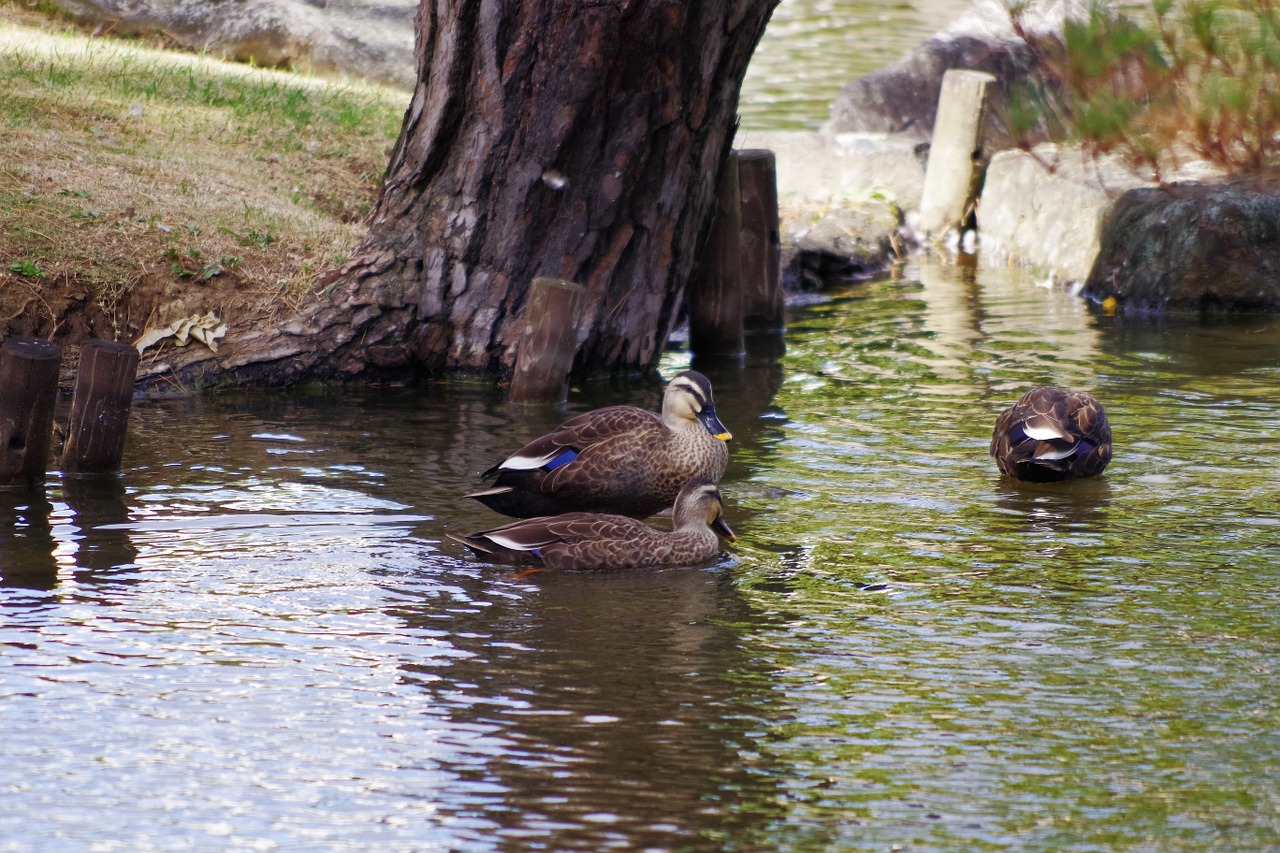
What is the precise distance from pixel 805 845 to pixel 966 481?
13.9ft

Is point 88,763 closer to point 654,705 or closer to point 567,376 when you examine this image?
point 654,705

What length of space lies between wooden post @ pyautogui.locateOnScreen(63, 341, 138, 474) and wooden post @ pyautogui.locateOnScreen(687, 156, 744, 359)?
491cm

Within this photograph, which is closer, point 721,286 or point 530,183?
point 530,183

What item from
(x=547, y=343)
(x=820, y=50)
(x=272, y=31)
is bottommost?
(x=547, y=343)

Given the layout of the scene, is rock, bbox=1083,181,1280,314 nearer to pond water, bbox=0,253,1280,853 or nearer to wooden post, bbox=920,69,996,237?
wooden post, bbox=920,69,996,237

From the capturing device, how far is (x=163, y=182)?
1179 cm

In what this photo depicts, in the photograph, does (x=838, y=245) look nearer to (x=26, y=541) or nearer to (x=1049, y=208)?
(x=1049, y=208)

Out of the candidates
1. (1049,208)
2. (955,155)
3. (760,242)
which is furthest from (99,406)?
(955,155)

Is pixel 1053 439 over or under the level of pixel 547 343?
under

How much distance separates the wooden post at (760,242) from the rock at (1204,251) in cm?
341

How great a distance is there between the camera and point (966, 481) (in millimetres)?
7973

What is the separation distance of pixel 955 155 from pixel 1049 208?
169 centimetres

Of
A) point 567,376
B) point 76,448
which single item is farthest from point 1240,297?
point 76,448

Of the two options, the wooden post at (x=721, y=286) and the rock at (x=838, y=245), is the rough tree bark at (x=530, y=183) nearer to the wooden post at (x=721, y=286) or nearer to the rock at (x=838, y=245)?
the wooden post at (x=721, y=286)
